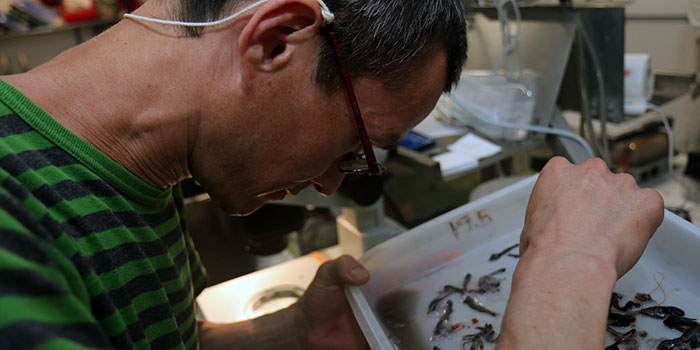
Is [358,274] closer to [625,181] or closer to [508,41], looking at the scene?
[625,181]

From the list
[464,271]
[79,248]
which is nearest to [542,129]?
[464,271]

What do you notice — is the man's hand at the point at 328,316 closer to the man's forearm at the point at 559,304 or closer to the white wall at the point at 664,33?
the man's forearm at the point at 559,304

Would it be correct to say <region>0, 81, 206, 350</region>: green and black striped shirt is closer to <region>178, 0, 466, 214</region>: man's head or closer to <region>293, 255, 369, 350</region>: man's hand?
<region>178, 0, 466, 214</region>: man's head

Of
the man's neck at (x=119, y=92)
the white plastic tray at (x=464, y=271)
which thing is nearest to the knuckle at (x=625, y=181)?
the white plastic tray at (x=464, y=271)

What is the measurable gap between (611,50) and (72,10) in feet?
11.5

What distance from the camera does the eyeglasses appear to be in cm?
70

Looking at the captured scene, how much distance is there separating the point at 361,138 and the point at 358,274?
29cm

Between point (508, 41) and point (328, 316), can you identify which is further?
point (508, 41)

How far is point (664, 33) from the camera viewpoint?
8.71ft

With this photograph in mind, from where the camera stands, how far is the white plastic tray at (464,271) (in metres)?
0.80

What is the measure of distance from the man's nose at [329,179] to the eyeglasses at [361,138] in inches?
0.6

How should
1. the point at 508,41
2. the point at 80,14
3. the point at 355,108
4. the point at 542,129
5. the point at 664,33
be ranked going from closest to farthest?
the point at 355,108 → the point at 542,129 → the point at 508,41 → the point at 664,33 → the point at 80,14

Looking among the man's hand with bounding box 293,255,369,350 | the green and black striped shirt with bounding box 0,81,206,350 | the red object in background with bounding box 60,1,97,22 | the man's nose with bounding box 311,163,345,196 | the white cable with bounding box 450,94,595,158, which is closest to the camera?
the green and black striped shirt with bounding box 0,81,206,350

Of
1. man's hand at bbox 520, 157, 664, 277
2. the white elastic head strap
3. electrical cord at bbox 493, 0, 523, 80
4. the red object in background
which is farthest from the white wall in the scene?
the red object in background
